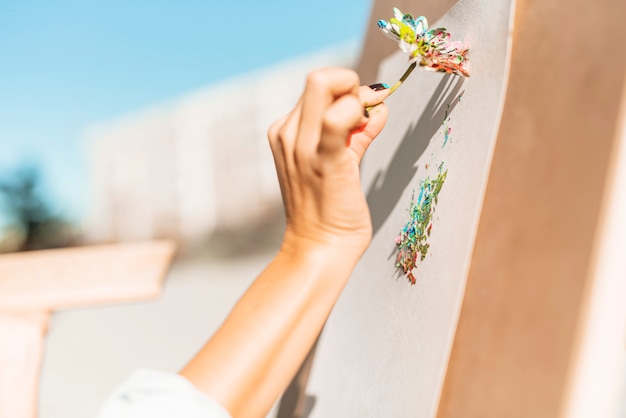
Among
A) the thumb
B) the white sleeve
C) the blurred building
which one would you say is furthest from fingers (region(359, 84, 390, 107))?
the blurred building

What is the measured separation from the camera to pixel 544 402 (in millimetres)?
509

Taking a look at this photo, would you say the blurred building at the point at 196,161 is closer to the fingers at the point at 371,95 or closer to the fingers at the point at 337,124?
the fingers at the point at 371,95

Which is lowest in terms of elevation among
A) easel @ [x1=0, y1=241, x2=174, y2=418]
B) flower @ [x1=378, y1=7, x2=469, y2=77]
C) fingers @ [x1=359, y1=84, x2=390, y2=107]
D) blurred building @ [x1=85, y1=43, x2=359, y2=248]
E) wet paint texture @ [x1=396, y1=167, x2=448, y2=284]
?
easel @ [x1=0, y1=241, x2=174, y2=418]

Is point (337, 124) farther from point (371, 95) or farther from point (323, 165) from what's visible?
point (371, 95)

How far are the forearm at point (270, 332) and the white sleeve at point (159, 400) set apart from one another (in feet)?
0.06

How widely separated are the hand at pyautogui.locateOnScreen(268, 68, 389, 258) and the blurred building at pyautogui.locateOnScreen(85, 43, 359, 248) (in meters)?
2.49

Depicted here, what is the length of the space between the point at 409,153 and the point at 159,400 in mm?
564

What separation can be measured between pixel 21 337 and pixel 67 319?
2394mm

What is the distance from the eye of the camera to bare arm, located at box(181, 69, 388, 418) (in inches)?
20.1

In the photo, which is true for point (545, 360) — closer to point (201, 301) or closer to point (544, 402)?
point (544, 402)

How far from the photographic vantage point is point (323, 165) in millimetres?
519

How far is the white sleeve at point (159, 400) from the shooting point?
1.52 ft

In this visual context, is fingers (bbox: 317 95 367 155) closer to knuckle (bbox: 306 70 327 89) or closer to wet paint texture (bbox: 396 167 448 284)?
knuckle (bbox: 306 70 327 89)

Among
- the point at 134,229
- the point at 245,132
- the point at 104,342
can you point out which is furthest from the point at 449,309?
the point at 134,229
